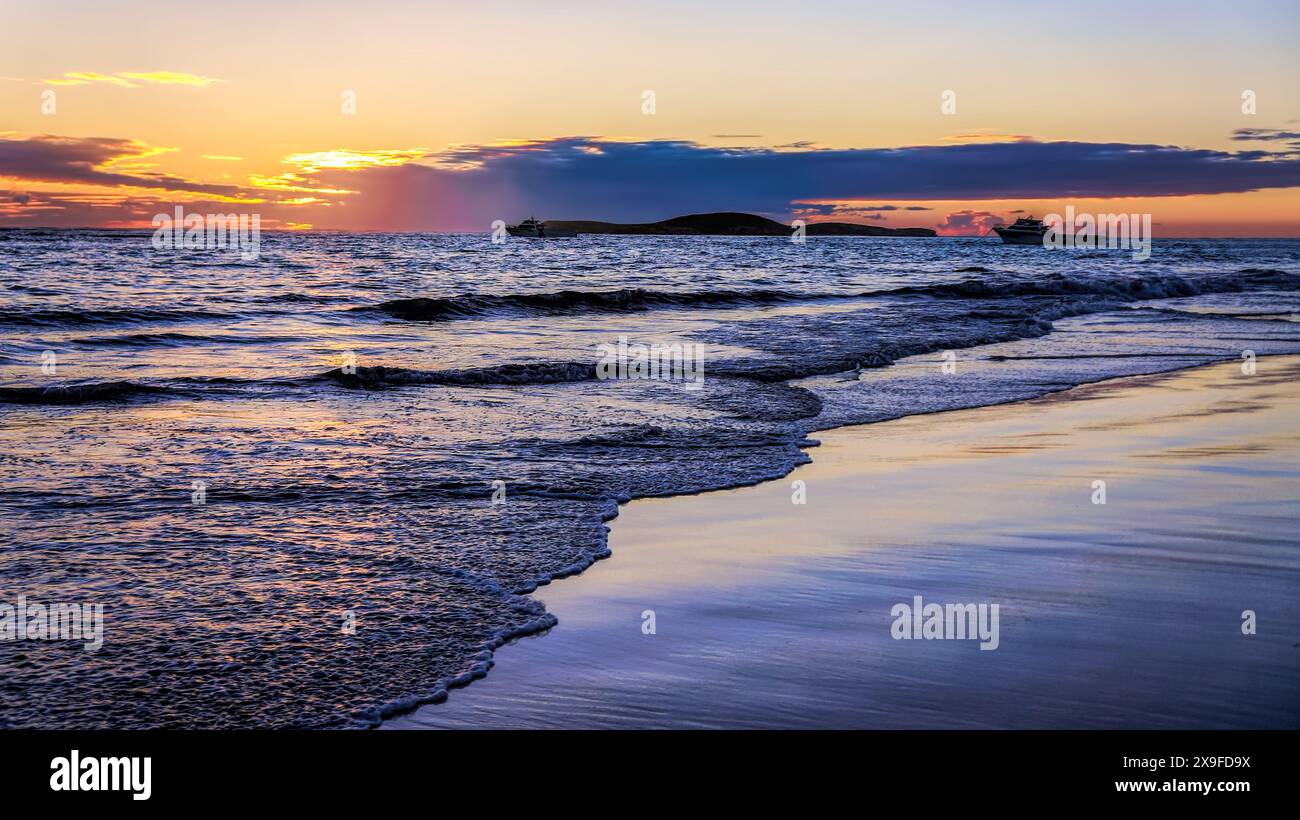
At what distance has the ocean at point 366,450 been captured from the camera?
14.4 ft

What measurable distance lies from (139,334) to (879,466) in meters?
15.7

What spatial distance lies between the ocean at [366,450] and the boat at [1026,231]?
77.2 meters

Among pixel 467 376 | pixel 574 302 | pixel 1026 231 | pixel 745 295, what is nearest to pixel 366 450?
pixel 467 376

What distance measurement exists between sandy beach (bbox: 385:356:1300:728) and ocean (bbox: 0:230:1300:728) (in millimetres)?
440

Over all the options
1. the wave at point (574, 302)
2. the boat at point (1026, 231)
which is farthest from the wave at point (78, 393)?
the boat at point (1026, 231)

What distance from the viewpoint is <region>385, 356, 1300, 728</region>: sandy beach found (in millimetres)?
3973

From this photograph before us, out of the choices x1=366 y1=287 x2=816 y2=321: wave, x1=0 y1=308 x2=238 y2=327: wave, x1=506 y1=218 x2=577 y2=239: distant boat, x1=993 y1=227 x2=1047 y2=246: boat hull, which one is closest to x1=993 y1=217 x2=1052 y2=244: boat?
x1=993 y1=227 x2=1047 y2=246: boat hull

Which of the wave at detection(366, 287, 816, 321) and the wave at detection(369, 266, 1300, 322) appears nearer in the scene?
the wave at detection(366, 287, 816, 321)

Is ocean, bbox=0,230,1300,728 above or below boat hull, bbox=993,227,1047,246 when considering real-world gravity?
below

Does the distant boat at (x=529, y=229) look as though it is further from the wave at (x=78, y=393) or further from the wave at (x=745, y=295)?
the wave at (x=78, y=393)

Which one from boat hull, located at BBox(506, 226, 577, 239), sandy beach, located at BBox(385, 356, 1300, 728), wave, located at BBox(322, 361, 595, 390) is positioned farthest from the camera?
boat hull, located at BBox(506, 226, 577, 239)

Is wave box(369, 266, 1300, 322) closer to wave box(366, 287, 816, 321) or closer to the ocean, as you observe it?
wave box(366, 287, 816, 321)

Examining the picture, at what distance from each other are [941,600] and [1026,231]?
103 metres
